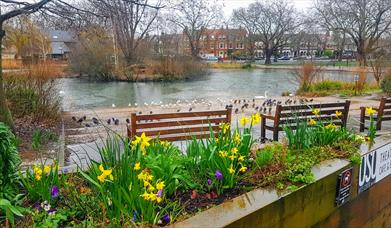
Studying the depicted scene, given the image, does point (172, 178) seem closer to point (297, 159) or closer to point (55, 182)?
point (55, 182)

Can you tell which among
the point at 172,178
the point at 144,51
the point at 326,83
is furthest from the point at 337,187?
the point at 144,51

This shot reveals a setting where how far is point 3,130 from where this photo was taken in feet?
6.50

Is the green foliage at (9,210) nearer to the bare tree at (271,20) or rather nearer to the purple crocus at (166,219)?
the purple crocus at (166,219)

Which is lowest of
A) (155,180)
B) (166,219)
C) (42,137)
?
(42,137)

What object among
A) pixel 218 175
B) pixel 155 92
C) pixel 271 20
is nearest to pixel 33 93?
pixel 218 175

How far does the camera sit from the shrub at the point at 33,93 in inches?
360

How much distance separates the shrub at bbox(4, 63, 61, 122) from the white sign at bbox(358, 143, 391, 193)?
825cm

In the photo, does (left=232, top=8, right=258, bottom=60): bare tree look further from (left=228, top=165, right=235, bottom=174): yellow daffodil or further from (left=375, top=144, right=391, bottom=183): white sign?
(left=228, top=165, right=235, bottom=174): yellow daffodil

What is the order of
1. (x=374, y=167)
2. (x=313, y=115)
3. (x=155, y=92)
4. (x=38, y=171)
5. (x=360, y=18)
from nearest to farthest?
(x=38, y=171)
(x=374, y=167)
(x=313, y=115)
(x=155, y=92)
(x=360, y=18)

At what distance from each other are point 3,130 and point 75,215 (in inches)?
24.6

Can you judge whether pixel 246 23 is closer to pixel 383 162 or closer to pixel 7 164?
pixel 383 162

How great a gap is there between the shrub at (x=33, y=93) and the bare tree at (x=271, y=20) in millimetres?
55916

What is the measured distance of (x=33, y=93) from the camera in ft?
30.4

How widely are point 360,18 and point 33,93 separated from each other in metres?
45.2
